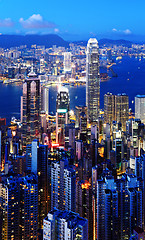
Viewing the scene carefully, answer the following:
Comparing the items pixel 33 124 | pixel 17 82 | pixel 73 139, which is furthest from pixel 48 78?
pixel 73 139

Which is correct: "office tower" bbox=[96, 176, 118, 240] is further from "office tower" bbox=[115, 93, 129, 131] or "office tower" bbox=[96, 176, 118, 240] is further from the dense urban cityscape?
"office tower" bbox=[115, 93, 129, 131]

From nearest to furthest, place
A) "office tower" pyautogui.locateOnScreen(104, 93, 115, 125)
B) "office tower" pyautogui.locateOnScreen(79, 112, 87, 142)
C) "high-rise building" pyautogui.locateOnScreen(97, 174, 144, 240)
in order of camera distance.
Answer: "high-rise building" pyautogui.locateOnScreen(97, 174, 144, 240) < "office tower" pyautogui.locateOnScreen(79, 112, 87, 142) < "office tower" pyautogui.locateOnScreen(104, 93, 115, 125)

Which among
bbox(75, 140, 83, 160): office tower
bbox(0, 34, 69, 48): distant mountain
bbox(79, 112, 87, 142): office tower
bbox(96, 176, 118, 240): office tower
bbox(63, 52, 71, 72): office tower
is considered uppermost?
bbox(0, 34, 69, 48): distant mountain

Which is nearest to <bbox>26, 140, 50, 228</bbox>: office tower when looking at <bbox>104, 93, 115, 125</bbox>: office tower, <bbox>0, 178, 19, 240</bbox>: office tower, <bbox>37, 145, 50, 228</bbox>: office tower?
<bbox>37, 145, 50, 228</bbox>: office tower

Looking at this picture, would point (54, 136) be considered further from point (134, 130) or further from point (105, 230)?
point (105, 230)

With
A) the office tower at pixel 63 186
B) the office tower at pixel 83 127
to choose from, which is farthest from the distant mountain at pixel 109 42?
the office tower at pixel 63 186

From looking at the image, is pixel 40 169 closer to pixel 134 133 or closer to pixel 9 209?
pixel 9 209

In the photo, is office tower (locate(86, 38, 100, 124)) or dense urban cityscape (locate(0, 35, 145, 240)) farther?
office tower (locate(86, 38, 100, 124))

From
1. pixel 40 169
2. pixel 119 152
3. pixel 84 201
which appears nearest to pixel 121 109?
pixel 119 152
